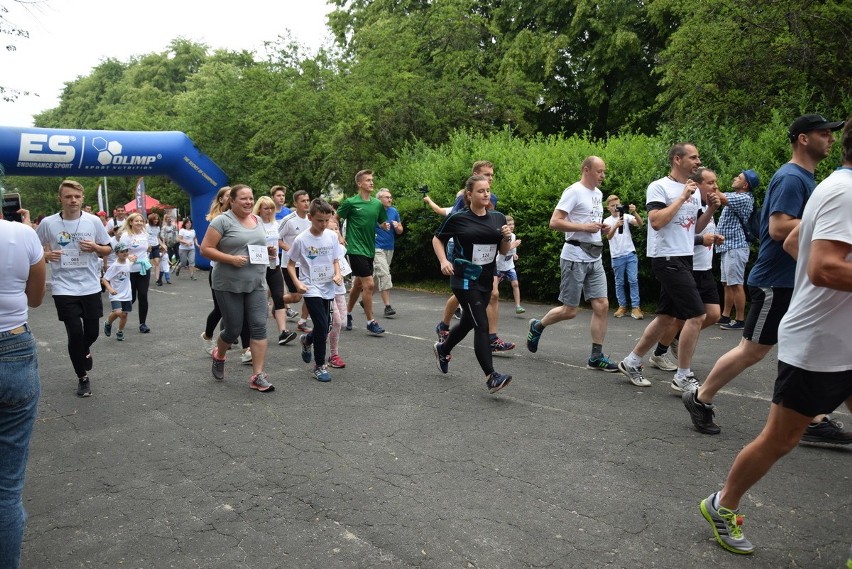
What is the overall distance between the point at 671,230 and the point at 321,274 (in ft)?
10.9

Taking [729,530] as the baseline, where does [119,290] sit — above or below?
above

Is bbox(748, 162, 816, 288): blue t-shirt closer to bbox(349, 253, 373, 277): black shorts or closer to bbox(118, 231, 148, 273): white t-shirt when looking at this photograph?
bbox(349, 253, 373, 277): black shorts

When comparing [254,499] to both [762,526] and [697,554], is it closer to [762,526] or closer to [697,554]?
[697,554]

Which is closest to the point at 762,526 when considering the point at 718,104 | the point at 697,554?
the point at 697,554

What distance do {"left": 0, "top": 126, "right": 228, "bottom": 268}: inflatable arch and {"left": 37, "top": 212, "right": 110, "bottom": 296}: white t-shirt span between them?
36.5 ft

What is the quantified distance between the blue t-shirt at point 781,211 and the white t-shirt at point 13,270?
4081 mm

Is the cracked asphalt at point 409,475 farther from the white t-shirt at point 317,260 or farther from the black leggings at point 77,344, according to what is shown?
the white t-shirt at point 317,260

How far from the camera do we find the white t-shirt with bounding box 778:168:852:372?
9.46 ft

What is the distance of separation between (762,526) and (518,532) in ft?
4.01

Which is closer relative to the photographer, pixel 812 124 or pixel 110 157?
pixel 812 124

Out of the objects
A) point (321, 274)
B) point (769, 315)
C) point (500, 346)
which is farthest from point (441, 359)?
point (769, 315)

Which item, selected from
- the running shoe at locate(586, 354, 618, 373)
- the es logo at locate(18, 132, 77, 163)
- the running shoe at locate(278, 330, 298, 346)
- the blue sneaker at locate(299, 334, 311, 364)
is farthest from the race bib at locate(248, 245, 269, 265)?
the es logo at locate(18, 132, 77, 163)

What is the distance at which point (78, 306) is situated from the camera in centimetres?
677

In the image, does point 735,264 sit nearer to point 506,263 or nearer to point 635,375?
point 506,263
